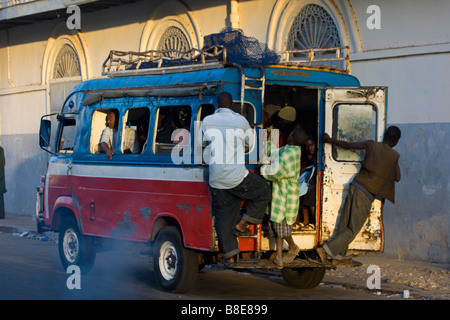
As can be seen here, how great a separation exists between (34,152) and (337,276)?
40.6 ft

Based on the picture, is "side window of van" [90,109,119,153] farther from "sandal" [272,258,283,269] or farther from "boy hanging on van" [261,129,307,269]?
"sandal" [272,258,283,269]

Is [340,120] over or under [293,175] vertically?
over

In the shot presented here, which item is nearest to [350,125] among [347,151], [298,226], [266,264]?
[347,151]

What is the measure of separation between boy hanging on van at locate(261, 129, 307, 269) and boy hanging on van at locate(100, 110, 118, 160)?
2.58m

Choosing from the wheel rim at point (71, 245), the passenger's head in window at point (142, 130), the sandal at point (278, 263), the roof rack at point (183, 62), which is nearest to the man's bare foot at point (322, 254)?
the sandal at point (278, 263)

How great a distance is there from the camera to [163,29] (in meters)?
17.6

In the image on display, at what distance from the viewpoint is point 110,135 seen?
10477 millimetres

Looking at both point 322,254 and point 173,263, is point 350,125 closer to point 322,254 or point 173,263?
point 322,254

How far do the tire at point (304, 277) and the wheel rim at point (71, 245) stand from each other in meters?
2.98

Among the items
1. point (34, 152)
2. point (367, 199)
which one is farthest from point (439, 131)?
point (34, 152)

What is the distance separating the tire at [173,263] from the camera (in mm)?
9102

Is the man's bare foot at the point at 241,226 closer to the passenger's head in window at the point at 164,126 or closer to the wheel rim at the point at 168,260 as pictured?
the wheel rim at the point at 168,260

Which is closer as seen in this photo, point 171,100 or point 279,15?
point 171,100

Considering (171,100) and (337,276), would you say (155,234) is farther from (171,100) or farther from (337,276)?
(337,276)
